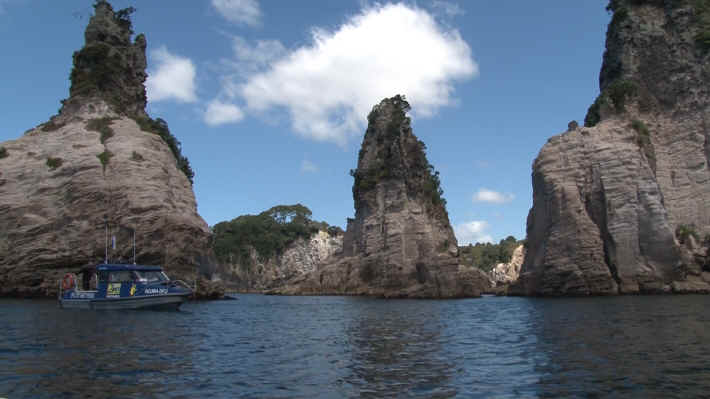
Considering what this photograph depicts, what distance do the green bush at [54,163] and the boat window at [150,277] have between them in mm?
21394

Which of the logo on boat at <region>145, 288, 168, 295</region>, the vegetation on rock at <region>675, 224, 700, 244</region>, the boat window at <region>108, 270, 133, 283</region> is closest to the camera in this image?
the logo on boat at <region>145, 288, 168, 295</region>

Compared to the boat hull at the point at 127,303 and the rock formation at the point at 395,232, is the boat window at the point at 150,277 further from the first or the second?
the rock formation at the point at 395,232

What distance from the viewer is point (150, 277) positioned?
1382 inches

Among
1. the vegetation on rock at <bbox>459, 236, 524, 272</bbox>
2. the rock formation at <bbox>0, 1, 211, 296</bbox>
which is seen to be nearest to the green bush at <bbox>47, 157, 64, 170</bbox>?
the rock formation at <bbox>0, 1, 211, 296</bbox>

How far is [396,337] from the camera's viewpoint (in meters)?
21.3

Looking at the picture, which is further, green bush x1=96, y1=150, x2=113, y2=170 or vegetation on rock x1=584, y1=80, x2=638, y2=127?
vegetation on rock x1=584, y1=80, x2=638, y2=127

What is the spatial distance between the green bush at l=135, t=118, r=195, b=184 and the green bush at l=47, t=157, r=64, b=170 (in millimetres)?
11737

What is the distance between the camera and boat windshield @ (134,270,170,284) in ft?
112

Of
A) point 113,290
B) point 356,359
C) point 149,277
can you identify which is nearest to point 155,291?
point 149,277

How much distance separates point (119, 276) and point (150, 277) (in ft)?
6.24

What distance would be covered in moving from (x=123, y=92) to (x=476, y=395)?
63646 mm

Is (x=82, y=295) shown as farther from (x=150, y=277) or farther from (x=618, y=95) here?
(x=618, y=95)

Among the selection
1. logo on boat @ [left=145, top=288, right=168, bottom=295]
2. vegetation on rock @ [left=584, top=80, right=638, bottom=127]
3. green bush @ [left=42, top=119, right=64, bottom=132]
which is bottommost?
logo on boat @ [left=145, top=288, right=168, bottom=295]

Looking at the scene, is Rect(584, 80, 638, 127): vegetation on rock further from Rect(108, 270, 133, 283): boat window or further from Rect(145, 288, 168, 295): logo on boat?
Rect(108, 270, 133, 283): boat window
